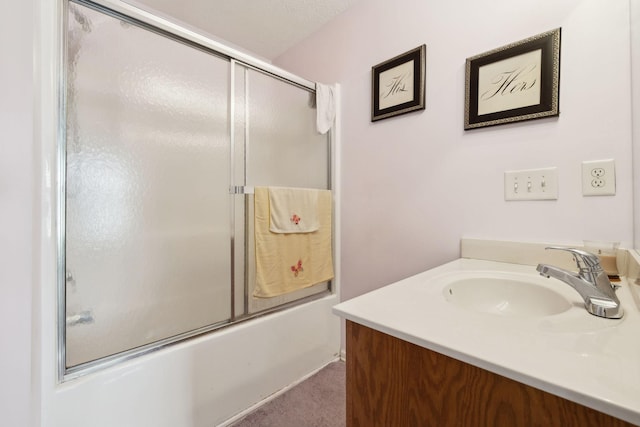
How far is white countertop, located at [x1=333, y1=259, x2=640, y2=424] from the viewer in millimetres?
359

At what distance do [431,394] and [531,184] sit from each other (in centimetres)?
90

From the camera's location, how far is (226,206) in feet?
4.17

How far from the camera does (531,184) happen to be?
3.38 ft

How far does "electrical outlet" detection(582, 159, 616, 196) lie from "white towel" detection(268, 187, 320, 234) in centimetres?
110

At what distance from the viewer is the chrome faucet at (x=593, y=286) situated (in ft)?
1.90

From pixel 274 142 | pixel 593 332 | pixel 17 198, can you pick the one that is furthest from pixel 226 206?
pixel 593 332

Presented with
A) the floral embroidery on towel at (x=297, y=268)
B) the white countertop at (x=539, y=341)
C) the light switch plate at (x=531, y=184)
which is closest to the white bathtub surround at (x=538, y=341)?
the white countertop at (x=539, y=341)

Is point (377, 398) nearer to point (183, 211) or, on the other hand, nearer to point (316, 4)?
point (183, 211)

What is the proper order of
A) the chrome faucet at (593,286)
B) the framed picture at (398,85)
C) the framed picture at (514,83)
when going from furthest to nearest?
the framed picture at (398,85)
the framed picture at (514,83)
the chrome faucet at (593,286)

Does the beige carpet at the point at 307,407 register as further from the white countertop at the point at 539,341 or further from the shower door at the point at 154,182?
the white countertop at the point at 539,341

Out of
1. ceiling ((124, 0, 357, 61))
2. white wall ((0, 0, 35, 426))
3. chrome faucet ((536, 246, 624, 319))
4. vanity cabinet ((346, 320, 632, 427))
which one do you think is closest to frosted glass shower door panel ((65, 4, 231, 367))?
white wall ((0, 0, 35, 426))

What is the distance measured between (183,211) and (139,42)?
0.65 m

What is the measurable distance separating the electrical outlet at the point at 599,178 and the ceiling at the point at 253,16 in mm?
1426

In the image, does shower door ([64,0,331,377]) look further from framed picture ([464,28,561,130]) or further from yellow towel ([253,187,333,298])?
framed picture ([464,28,561,130])
